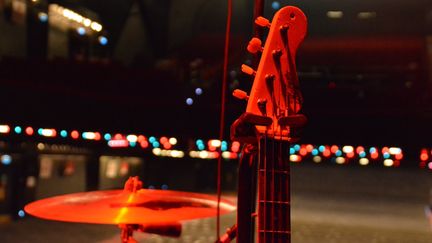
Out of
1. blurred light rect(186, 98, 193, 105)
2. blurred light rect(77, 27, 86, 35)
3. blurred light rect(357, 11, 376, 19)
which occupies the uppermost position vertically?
blurred light rect(357, 11, 376, 19)

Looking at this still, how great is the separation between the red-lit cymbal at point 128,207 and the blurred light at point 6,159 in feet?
13.2

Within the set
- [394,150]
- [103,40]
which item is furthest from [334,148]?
[103,40]

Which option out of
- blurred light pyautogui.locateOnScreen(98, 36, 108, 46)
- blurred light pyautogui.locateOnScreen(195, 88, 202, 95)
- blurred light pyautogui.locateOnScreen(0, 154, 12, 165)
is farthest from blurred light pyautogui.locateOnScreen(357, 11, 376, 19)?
blurred light pyautogui.locateOnScreen(0, 154, 12, 165)

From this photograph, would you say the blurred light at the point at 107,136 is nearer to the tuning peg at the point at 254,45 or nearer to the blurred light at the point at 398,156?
the blurred light at the point at 398,156

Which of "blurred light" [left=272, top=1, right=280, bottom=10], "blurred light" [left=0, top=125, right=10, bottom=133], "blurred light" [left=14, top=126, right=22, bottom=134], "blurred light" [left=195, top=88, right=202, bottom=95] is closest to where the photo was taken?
"blurred light" [left=272, top=1, right=280, bottom=10]

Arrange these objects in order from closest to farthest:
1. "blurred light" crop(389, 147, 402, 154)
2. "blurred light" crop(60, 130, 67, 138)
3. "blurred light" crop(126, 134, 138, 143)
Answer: "blurred light" crop(60, 130, 67, 138) → "blurred light" crop(389, 147, 402, 154) → "blurred light" crop(126, 134, 138, 143)

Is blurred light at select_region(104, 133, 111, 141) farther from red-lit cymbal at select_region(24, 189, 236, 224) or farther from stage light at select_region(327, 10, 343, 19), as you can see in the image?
red-lit cymbal at select_region(24, 189, 236, 224)

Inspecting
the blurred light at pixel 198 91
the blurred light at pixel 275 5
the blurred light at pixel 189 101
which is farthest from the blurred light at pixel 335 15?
the blurred light at pixel 275 5

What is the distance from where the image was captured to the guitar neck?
109 centimetres

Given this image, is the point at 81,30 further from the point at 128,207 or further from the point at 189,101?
the point at 128,207

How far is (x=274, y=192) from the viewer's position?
1.11 metres

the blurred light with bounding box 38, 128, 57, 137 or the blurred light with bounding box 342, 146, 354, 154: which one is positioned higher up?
the blurred light with bounding box 38, 128, 57, 137

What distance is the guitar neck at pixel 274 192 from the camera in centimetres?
109

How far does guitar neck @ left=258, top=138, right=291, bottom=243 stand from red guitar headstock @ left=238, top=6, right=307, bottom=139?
33 millimetres
